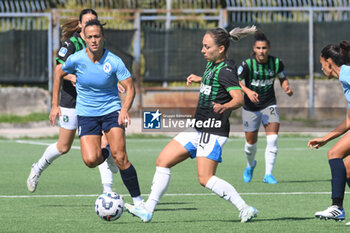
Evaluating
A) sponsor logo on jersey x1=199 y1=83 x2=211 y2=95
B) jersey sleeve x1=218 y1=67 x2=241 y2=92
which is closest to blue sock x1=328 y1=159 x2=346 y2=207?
jersey sleeve x1=218 y1=67 x2=241 y2=92

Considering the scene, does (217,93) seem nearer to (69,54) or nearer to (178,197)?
(69,54)

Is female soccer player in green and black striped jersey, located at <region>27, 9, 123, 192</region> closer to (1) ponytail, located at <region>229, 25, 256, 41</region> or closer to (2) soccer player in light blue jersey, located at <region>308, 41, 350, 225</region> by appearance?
(1) ponytail, located at <region>229, 25, 256, 41</region>

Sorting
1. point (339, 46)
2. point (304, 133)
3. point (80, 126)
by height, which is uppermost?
point (339, 46)

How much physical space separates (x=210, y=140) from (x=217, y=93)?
0.48m

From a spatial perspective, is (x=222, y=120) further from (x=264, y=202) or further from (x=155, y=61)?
(x=155, y=61)

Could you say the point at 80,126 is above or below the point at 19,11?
below

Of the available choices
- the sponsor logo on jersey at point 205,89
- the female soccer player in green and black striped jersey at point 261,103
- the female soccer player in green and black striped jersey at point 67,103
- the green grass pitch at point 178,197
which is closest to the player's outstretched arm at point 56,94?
the female soccer player in green and black striped jersey at point 67,103

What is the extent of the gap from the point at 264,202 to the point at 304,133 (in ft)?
37.3

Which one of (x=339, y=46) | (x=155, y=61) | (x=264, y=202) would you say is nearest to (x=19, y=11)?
(x=155, y=61)

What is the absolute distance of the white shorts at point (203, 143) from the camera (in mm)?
8969

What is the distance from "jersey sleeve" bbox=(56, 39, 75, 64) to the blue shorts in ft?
4.03

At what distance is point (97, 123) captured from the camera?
9898mm

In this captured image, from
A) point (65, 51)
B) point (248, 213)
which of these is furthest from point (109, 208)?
point (65, 51)

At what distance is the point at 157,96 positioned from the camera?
2439 cm
